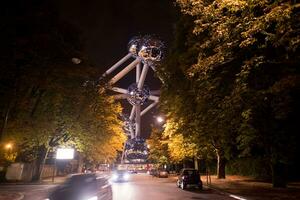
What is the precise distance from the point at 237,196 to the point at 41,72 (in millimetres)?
15309

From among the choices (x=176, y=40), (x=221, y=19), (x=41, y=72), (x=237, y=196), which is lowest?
(x=237, y=196)

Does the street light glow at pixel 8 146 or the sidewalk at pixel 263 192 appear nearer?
the sidewalk at pixel 263 192

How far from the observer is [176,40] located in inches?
918

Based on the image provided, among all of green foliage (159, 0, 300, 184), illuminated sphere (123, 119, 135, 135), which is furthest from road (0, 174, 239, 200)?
illuminated sphere (123, 119, 135, 135)

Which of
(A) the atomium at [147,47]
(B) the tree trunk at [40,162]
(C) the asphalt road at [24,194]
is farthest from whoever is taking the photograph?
(A) the atomium at [147,47]

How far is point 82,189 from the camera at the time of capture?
11.9m

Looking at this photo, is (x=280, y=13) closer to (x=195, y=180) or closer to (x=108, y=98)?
(x=195, y=180)

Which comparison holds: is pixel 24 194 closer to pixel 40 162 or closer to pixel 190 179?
pixel 190 179

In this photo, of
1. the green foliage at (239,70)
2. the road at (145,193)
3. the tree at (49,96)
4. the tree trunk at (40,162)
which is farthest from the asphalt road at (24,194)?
the tree trunk at (40,162)

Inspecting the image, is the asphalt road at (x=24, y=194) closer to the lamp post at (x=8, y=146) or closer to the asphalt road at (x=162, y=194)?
the asphalt road at (x=162, y=194)

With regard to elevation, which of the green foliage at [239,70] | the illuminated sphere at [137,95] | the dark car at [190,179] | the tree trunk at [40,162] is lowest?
the dark car at [190,179]

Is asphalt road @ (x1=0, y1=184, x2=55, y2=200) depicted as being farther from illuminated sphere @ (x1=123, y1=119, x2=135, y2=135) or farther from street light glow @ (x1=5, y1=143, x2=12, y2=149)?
illuminated sphere @ (x1=123, y1=119, x2=135, y2=135)

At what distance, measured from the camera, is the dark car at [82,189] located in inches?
458

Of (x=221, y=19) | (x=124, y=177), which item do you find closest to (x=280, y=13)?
(x=221, y=19)
